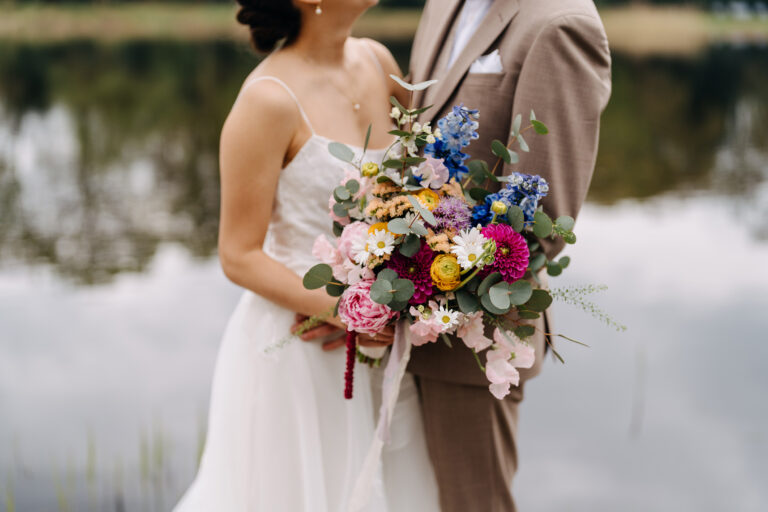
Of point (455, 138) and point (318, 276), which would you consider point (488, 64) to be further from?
point (318, 276)

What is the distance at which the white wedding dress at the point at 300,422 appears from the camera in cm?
228

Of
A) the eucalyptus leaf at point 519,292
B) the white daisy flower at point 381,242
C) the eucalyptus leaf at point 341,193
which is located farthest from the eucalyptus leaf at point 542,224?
the eucalyptus leaf at point 341,193

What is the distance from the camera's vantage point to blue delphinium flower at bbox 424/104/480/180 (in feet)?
5.70

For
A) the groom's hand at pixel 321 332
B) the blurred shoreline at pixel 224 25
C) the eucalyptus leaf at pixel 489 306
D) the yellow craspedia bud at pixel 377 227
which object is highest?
the yellow craspedia bud at pixel 377 227

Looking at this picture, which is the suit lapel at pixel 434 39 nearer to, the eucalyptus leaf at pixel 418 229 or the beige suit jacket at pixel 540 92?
the beige suit jacket at pixel 540 92

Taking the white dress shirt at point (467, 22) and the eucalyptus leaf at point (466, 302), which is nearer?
the eucalyptus leaf at point (466, 302)

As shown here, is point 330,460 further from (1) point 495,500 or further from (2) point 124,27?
(2) point 124,27

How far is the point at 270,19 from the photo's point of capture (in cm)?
231

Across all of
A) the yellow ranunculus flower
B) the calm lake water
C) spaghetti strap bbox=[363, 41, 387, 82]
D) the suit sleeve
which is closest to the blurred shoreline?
the calm lake water

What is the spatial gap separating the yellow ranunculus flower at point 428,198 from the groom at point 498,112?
332 millimetres

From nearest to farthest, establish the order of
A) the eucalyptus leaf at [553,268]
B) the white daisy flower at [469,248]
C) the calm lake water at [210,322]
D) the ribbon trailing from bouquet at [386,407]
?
the white daisy flower at [469,248] → the ribbon trailing from bouquet at [386,407] → the eucalyptus leaf at [553,268] → the calm lake water at [210,322]

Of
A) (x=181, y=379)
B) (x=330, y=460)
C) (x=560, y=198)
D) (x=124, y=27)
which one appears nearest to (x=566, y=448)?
(x=181, y=379)

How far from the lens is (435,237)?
1.71m

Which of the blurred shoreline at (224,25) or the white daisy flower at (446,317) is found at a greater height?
the white daisy flower at (446,317)
